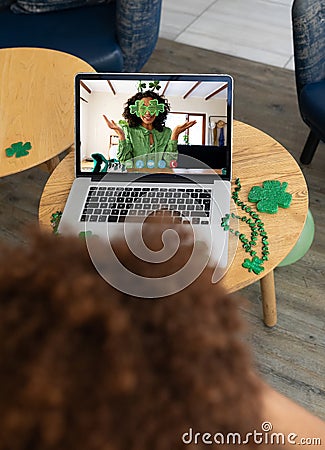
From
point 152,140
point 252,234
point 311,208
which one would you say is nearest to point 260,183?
point 252,234

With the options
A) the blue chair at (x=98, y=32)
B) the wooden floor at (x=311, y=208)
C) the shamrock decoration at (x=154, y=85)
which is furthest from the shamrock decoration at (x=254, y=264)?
the blue chair at (x=98, y=32)

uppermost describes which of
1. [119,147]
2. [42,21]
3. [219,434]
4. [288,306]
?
[219,434]

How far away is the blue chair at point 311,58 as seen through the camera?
1.65 metres

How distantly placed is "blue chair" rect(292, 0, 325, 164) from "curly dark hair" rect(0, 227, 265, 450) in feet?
4.94

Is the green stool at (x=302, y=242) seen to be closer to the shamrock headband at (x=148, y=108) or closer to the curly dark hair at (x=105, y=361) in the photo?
the shamrock headband at (x=148, y=108)

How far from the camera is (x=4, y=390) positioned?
0.22 m

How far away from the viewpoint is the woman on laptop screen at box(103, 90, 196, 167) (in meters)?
1.21

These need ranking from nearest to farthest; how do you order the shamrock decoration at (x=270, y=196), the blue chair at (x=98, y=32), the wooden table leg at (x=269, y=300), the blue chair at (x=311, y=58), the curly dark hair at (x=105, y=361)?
the curly dark hair at (x=105, y=361)
the shamrock decoration at (x=270, y=196)
the wooden table leg at (x=269, y=300)
the blue chair at (x=311, y=58)
the blue chair at (x=98, y=32)

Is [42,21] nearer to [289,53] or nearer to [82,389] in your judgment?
[289,53]

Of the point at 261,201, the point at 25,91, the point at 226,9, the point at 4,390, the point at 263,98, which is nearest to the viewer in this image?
the point at 4,390

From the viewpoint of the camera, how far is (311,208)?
1793mm

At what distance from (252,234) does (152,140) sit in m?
0.32

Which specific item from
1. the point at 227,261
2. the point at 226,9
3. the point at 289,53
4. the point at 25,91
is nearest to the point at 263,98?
the point at 289,53

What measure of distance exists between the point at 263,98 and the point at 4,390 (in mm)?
2215
